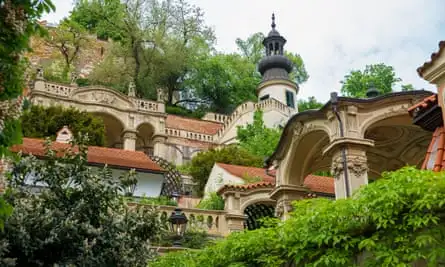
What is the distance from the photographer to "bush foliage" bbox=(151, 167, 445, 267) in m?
6.91

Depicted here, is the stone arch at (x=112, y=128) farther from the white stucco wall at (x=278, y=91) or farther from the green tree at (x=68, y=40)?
the white stucco wall at (x=278, y=91)

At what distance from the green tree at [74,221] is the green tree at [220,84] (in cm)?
5037

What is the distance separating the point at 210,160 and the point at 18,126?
110 feet

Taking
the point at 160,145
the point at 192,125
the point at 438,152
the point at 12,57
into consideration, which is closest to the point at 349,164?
the point at 438,152

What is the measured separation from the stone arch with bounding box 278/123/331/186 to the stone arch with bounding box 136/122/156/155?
3233cm

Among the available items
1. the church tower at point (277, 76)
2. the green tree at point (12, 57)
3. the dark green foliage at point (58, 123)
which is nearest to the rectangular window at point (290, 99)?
the church tower at point (277, 76)

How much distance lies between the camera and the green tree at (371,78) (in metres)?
43.8

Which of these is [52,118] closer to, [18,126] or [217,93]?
[217,93]

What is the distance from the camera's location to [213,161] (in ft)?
126

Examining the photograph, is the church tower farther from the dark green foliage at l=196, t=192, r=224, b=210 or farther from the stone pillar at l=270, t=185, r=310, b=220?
the stone pillar at l=270, t=185, r=310, b=220

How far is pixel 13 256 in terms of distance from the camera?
9.28 metres

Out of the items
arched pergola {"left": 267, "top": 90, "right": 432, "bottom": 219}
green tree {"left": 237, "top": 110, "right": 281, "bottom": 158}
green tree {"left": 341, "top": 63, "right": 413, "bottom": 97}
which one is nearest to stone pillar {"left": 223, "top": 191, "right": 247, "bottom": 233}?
arched pergola {"left": 267, "top": 90, "right": 432, "bottom": 219}

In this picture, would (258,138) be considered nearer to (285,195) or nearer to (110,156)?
(110,156)

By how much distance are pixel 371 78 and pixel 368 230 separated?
36835mm
